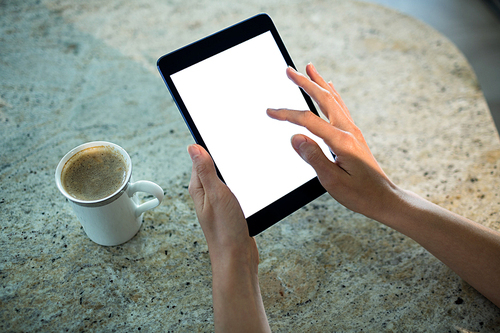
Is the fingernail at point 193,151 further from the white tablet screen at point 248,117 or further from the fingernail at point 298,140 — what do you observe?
the fingernail at point 298,140

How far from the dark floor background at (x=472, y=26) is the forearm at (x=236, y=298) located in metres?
1.26

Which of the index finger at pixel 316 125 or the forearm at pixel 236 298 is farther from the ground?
the index finger at pixel 316 125

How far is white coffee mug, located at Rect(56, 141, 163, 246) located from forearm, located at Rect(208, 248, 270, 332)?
181 millimetres

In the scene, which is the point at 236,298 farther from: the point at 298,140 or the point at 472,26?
the point at 472,26

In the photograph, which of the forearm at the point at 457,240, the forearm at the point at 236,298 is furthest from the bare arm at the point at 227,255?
the forearm at the point at 457,240

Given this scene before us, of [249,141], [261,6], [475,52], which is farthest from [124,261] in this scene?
[475,52]

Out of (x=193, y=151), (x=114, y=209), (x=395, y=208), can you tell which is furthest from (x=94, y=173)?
(x=395, y=208)

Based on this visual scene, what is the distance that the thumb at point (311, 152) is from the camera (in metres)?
0.62

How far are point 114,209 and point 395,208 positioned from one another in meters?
0.53

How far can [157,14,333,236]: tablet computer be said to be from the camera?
609mm

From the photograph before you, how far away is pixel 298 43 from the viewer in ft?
3.83

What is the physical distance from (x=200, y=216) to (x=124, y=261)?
0.22 m

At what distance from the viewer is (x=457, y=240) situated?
61 cm

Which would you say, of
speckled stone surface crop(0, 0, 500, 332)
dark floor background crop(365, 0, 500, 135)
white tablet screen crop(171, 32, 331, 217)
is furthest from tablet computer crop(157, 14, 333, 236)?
dark floor background crop(365, 0, 500, 135)
